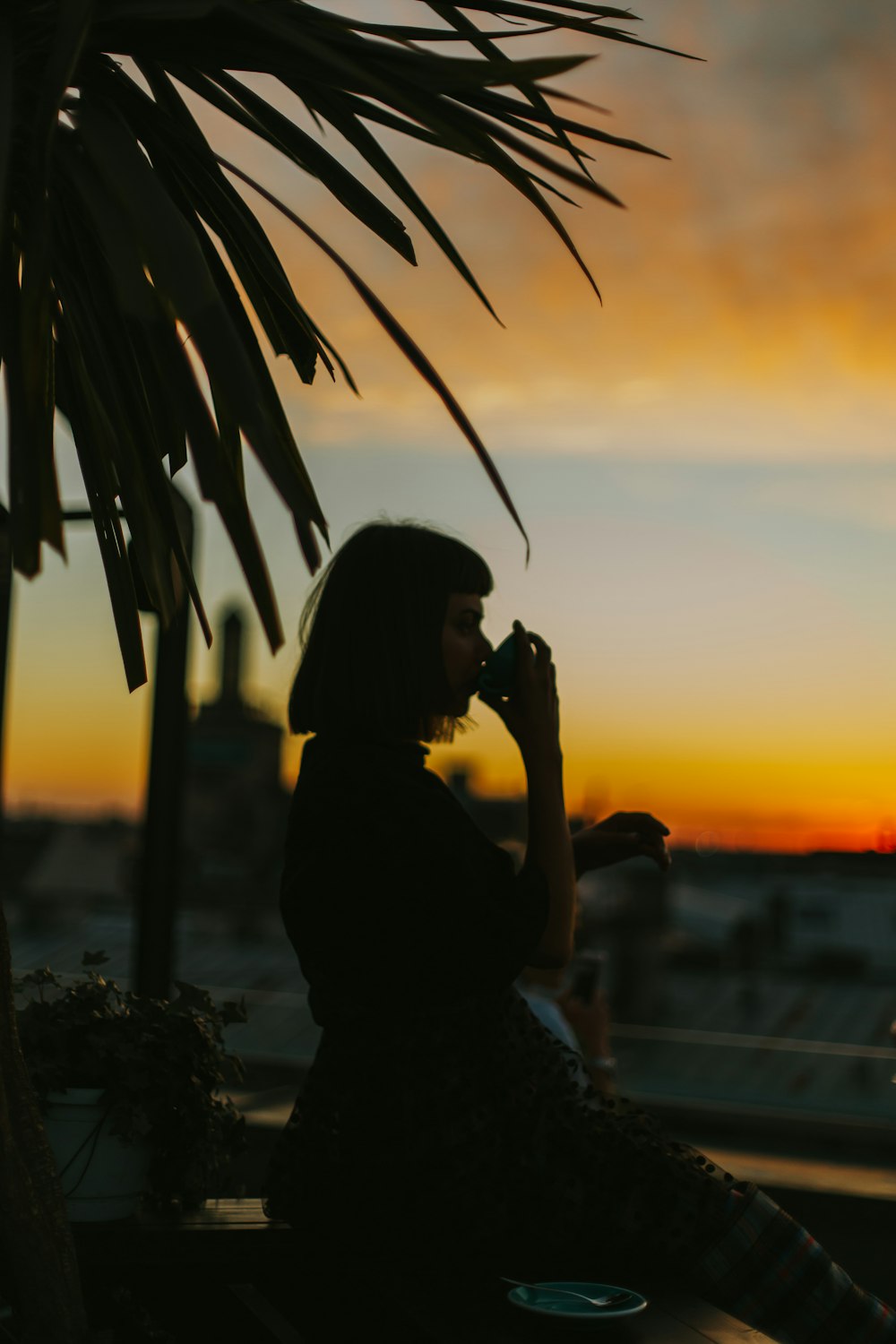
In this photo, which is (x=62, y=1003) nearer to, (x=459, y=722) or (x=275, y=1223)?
(x=275, y=1223)

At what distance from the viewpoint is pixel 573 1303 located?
1232mm

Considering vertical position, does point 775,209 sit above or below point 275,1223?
above

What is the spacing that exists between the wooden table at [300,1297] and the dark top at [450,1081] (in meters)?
0.07

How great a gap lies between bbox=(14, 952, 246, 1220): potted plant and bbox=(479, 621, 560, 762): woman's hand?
0.49 m

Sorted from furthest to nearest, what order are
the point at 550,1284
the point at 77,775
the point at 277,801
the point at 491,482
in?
the point at 277,801 < the point at 77,775 < the point at 550,1284 < the point at 491,482

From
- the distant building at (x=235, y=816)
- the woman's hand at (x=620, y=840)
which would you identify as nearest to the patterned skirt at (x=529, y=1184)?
the woman's hand at (x=620, y=840)

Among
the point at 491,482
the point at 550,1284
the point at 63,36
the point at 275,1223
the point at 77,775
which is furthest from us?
the point at 77,775

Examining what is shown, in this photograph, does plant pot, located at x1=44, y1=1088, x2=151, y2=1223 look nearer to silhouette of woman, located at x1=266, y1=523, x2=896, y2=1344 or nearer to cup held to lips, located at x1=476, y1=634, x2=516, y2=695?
silhouette of woman, located at x1=266, y1=523, x2=896, y2=1344

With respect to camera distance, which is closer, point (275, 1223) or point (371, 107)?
point (371, 107)

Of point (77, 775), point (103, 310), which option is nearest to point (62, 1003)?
point (103, 310)

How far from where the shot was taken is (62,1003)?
1585mm

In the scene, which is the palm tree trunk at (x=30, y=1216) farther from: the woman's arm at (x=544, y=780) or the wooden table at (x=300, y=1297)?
the woman's arm at (x=544, y=780)

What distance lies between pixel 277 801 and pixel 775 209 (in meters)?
53.0

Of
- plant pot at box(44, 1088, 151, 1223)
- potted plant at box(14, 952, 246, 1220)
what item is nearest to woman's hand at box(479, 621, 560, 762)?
potted plant at box(14, 952, 246, 1220)
